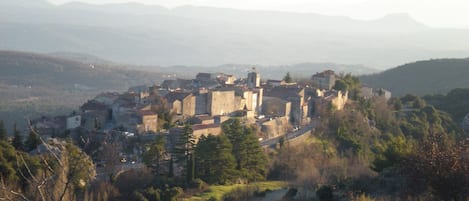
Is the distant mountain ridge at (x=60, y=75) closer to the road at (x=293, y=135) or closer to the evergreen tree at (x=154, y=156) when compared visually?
the road at (x=293, y=135)

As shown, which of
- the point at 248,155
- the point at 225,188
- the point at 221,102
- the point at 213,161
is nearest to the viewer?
the point at 225,188

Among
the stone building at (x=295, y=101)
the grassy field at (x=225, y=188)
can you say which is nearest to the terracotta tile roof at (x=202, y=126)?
the grassy field at (x=225, y=188)

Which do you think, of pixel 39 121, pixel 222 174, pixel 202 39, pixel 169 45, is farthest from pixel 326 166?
pixel 202 39

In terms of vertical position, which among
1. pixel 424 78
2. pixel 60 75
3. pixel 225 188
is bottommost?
pixel 60 75

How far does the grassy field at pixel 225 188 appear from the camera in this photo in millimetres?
18281

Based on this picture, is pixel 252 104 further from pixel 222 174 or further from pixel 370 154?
pixel 222 174

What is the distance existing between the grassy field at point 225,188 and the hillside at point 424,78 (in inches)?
1437

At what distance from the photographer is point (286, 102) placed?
96.1 ft

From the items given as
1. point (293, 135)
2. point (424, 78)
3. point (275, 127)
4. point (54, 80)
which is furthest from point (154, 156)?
point (54, 80)

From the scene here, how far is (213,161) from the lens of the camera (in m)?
20.5

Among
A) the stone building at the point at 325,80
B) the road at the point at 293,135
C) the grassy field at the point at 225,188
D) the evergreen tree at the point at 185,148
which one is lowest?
the grassy field at the point at 225,188

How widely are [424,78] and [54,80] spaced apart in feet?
132

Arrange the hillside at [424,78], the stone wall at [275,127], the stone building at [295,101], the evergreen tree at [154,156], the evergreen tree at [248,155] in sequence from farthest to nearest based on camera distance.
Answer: the hillside at [424,78], the stone building at [295,101], the stone wall at [275,127], the evergreen tree at [248,155], the evergreen tree at [154,156]

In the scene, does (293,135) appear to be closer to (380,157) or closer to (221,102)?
(221,102)
